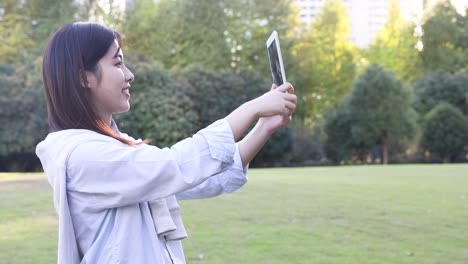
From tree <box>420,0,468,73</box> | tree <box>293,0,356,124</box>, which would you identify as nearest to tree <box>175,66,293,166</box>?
tree <box>293,0,356,124</box>

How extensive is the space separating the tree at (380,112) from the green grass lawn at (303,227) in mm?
26790

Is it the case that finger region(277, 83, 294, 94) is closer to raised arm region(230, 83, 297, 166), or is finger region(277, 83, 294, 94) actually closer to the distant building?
raised arm region(230, 83, 297, 166)

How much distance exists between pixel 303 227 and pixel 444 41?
46614 millimetres

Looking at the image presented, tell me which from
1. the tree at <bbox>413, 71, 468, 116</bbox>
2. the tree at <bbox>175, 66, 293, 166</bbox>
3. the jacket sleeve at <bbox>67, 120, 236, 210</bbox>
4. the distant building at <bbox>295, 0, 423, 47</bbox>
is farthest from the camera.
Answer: the distant building at <bbox>295, 0, 423, 47</bbox>

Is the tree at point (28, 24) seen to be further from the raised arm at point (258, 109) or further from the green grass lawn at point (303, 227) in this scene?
the raised arm at point (258, 109)

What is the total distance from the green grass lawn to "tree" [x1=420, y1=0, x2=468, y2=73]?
3980cm

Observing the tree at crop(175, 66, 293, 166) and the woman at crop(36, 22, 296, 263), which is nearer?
the woman at crop(36, 22, 296, 263)

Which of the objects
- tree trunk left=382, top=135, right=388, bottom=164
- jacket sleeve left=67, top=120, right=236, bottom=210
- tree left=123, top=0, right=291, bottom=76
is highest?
tree left=123, top=0, right=291, bottom=76

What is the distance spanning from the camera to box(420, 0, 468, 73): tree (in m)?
51.0

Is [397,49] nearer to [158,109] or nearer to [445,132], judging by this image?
[445,132]

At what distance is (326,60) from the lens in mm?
47500

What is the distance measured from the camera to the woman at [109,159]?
6.39ft

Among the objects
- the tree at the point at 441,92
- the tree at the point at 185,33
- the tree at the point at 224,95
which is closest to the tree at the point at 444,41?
the tree at the point at 441,92

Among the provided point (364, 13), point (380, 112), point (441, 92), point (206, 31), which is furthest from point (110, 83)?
point (364, 13)
